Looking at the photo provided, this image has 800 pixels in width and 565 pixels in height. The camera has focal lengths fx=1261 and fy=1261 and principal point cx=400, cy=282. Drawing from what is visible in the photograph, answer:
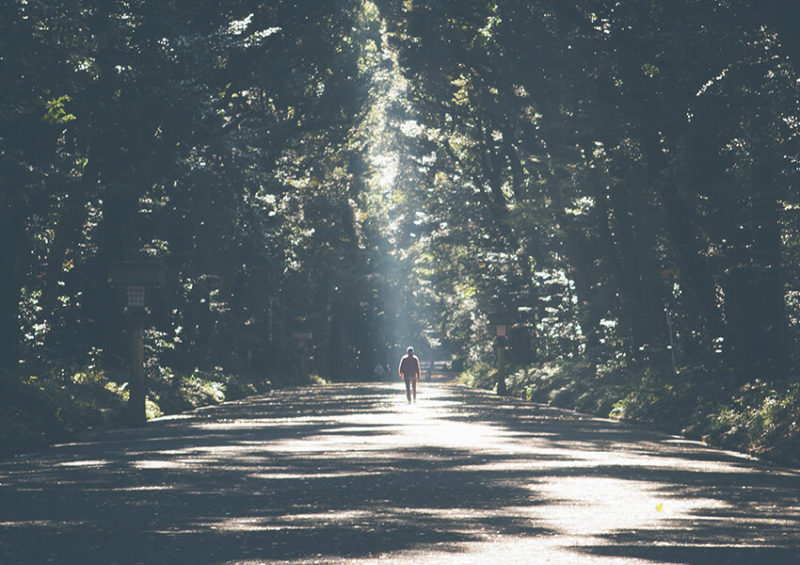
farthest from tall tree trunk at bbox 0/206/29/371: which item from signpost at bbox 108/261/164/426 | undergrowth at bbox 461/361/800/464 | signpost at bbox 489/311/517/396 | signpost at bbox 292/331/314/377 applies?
signpost at bbox 292/331/314/377

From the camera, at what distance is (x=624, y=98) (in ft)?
90.3

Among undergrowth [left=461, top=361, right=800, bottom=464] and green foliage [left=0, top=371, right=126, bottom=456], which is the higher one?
green foliage [left=0, top=371, right=126, bottom=456]

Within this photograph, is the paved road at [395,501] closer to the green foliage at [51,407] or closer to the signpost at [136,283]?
Answer: the green foliage at [51,407]

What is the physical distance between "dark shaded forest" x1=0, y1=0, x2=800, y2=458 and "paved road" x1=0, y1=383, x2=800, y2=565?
296 cm

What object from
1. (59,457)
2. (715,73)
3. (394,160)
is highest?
(394,160)

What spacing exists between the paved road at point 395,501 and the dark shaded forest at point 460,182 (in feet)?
9.72

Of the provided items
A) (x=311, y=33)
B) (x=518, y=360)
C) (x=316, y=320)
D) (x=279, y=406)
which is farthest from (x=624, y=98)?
(x=316, y=320)

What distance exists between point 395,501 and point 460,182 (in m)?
46.2

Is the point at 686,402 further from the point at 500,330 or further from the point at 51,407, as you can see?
the point at 500,330

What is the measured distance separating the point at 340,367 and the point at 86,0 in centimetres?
5702

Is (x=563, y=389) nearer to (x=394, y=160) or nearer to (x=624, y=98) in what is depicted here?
(x=624, y=98)

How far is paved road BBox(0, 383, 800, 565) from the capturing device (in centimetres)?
945

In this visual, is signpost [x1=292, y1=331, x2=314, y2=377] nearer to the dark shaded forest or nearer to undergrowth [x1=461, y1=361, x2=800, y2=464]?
the dark shaded forest

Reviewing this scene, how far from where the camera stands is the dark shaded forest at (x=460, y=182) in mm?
21766
